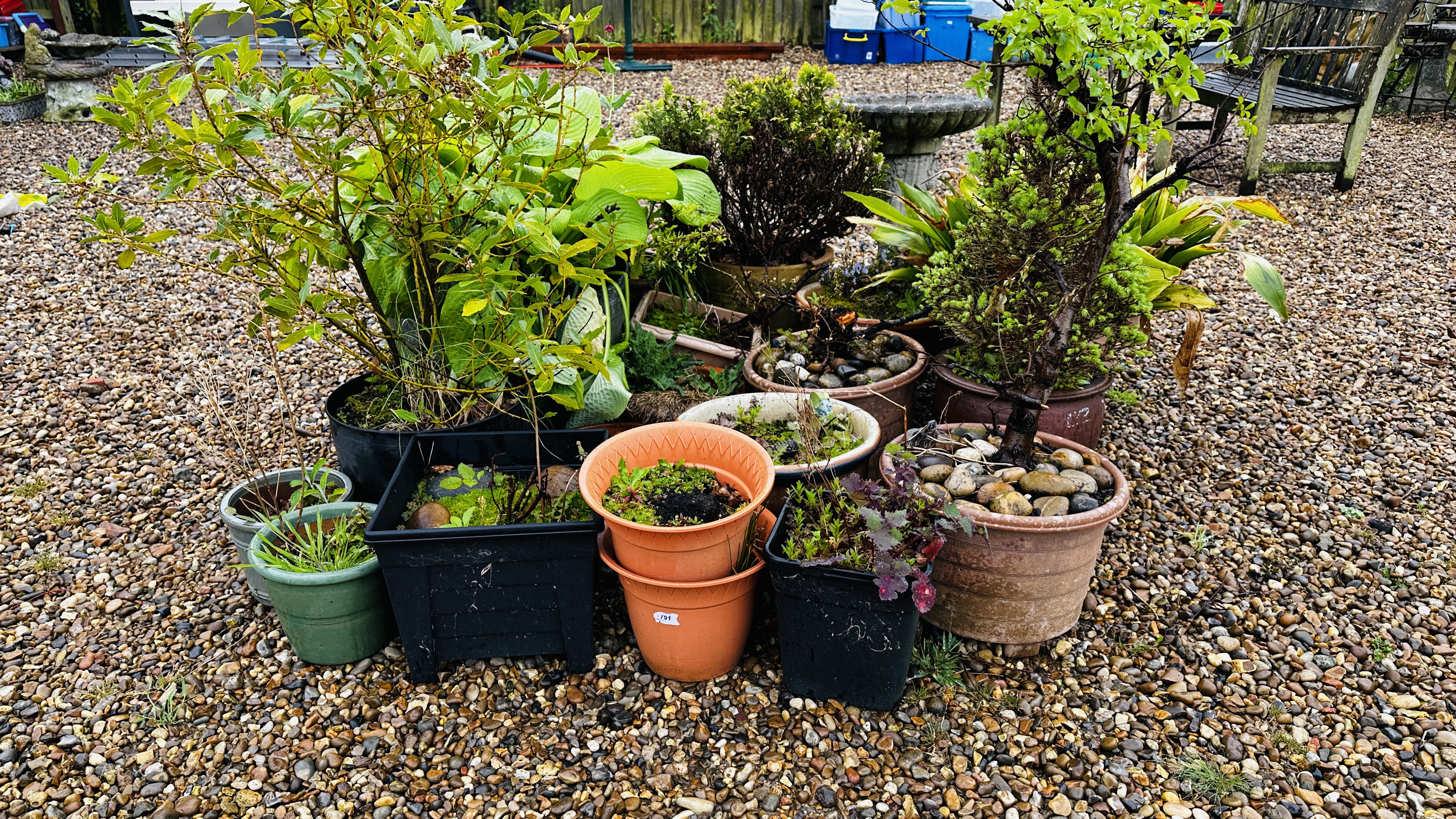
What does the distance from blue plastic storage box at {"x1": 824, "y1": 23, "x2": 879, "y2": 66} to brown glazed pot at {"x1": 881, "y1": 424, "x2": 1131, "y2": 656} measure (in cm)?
857

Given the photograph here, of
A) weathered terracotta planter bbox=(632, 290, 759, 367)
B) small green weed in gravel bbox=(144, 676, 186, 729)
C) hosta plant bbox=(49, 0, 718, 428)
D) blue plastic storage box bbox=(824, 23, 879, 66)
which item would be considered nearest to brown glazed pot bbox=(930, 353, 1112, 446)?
weathered terracotta planter bbox=(632, 290, 759, 367)

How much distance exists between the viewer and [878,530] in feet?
6.70

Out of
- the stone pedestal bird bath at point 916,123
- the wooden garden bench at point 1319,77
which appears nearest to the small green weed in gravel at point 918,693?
the stone pedestal bird bath at point 916,123

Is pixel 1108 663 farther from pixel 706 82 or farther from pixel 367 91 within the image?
pixel 706 82

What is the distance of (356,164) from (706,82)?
293 inches

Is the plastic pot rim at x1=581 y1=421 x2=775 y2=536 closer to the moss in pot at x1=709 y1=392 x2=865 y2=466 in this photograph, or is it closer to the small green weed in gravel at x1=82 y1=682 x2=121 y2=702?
the moss in pot at x1=709 y1=392 x2=865 y2=466

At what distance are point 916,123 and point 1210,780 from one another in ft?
11.5

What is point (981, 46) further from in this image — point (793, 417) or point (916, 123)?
point (793, 417)

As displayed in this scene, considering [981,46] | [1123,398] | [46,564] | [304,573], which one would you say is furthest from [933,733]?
[981,46]

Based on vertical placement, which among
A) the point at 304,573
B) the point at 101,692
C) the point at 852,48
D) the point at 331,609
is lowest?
the point at 101,692

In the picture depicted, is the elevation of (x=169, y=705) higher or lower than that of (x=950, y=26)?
lower

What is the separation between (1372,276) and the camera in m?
4.74

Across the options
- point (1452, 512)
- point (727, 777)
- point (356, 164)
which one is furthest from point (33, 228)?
point (1452, 512)

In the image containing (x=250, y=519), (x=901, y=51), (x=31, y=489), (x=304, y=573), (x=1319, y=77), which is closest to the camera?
(x=304, y=573)
